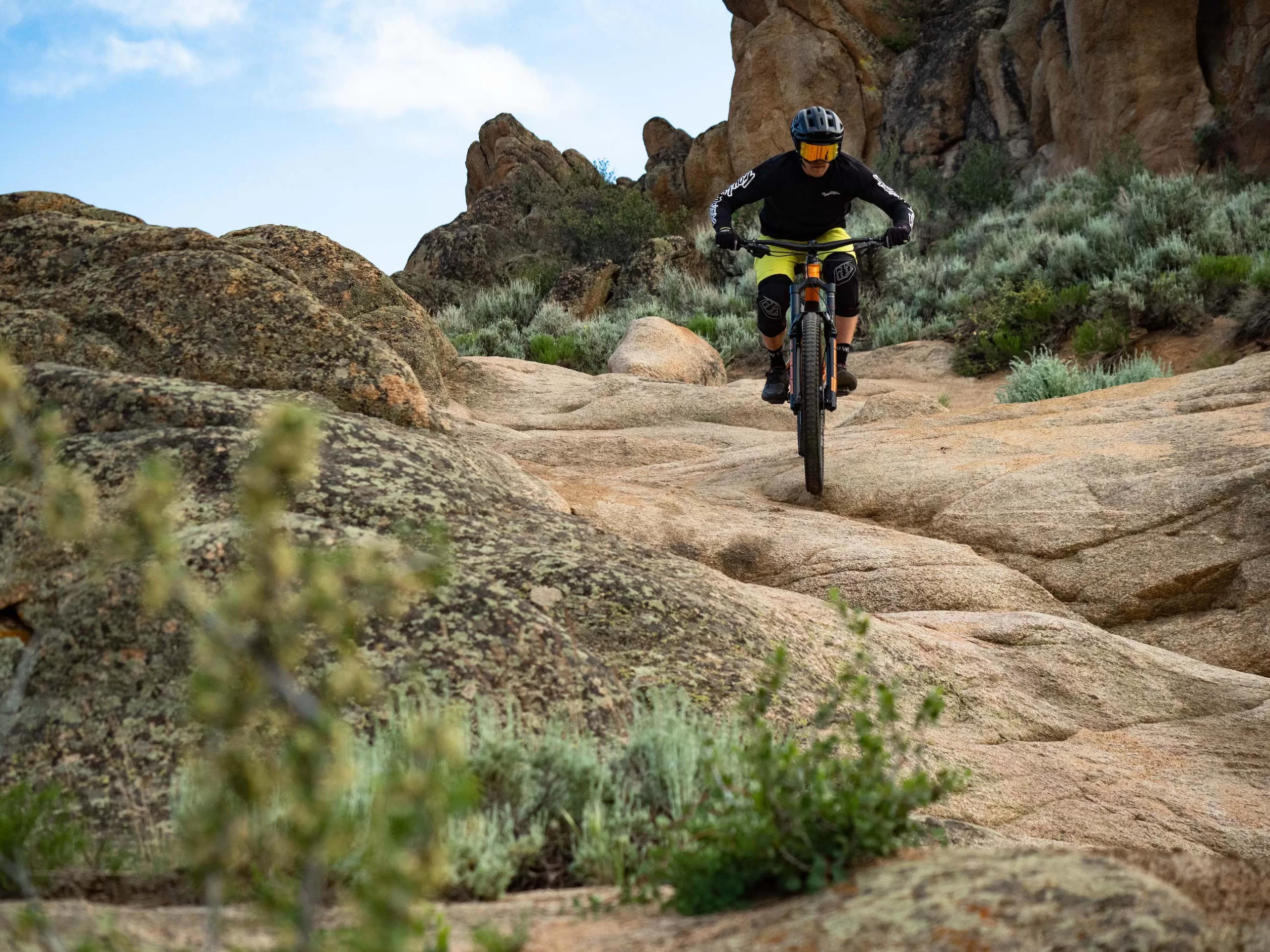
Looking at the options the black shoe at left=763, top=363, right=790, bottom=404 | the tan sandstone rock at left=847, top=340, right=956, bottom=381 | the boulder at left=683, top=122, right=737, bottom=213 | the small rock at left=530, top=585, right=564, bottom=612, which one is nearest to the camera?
the small rock at left=530, top=585, right=564, bottom=612

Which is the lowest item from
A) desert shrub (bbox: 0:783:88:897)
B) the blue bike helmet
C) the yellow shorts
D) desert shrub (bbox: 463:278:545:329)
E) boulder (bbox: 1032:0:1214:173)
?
desert shrub (bbox: 0:783:88:897)

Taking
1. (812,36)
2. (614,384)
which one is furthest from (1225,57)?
(614,384)

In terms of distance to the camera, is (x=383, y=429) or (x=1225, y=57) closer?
(x=383, y=429)

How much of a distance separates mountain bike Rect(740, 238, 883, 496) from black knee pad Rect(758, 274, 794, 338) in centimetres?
11

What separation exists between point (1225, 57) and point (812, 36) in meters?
11.0

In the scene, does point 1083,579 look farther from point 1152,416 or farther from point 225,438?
point 225,438

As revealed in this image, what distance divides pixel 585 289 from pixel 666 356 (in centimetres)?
734

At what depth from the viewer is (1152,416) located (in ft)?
27.1

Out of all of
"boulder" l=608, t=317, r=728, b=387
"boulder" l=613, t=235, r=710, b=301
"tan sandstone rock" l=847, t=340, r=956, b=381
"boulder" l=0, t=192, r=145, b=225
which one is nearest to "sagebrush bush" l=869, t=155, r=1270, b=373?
"tan sandstone rock" l=847, t=340, r=956, b=381

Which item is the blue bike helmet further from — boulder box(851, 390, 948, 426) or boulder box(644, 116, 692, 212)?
boulder box(644, 116, 692, 212)

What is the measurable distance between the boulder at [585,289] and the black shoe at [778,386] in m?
11.9

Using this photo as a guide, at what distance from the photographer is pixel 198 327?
17.1 ft

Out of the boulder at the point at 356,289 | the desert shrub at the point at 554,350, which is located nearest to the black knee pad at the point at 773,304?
the boulder at the point at 356,289

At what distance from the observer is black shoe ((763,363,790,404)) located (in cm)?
859
